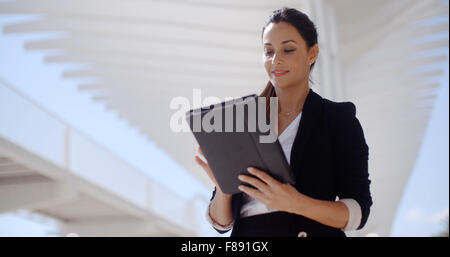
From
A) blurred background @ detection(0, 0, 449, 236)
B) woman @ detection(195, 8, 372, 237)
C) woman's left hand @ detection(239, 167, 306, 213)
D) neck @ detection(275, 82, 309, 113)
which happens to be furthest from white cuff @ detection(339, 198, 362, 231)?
blurred background @ detection(0, 0, 449, 236)

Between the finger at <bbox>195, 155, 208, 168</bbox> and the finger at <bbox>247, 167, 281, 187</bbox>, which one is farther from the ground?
the finger at <bbox>195, 155, 208, 168</bbox>

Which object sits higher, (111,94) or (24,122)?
(111,94)

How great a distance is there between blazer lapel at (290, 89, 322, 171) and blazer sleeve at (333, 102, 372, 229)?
7 cm

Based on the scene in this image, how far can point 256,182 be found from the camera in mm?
1580

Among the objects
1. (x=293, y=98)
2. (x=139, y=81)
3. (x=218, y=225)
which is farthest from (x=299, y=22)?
(x=139, y=81)

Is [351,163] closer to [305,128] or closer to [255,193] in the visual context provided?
[305,128]

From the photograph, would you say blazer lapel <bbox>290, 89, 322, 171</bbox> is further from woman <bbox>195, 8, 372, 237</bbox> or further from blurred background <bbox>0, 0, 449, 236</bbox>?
blurred background <bbox>0, 0, 449, 236</bbox>

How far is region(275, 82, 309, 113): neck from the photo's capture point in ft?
5.91

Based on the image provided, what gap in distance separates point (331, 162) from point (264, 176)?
221 millimetres

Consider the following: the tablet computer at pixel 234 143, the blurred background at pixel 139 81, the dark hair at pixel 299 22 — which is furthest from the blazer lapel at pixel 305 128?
the blurred background at pixel 139 81

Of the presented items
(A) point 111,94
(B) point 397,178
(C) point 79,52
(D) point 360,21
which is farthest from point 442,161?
(C) point 79,52

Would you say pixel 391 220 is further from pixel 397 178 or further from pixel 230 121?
pixel 230 121

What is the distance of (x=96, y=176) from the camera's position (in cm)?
1152
